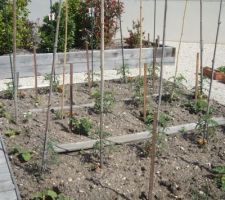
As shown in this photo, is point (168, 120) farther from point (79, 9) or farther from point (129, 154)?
point (79, 9)

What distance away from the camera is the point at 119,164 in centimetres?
394

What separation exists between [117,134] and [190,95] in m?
1.85

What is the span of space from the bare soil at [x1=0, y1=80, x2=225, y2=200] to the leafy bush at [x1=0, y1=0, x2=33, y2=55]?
2.19 m

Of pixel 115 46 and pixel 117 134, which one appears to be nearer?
pixel 117 134

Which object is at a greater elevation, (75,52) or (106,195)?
(75,52)

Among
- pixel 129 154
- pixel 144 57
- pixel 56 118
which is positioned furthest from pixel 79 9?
pixel 129 154

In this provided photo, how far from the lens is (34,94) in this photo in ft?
19.0

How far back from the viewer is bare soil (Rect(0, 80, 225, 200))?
349cm

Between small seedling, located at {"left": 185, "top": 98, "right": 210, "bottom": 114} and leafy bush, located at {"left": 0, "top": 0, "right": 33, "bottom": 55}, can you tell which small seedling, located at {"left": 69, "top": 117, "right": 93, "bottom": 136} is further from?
leafy bush, located at {"left": 0, "top": 0, "right": 33, "bottom": 55}

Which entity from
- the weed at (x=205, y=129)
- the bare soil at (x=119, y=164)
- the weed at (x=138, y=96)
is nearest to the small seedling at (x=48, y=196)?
the bare soil at (x=119, y=164)

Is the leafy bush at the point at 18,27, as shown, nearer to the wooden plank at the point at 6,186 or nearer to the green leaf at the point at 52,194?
the wooden plank at the point at 6,186

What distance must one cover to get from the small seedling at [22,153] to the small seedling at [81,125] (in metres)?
0.74

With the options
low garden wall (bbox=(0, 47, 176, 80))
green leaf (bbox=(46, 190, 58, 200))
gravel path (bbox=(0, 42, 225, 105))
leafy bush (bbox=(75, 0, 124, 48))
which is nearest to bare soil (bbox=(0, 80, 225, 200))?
green leaf (bbox=(46, 190, 58, 200))

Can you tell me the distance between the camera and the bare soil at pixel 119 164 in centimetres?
349
